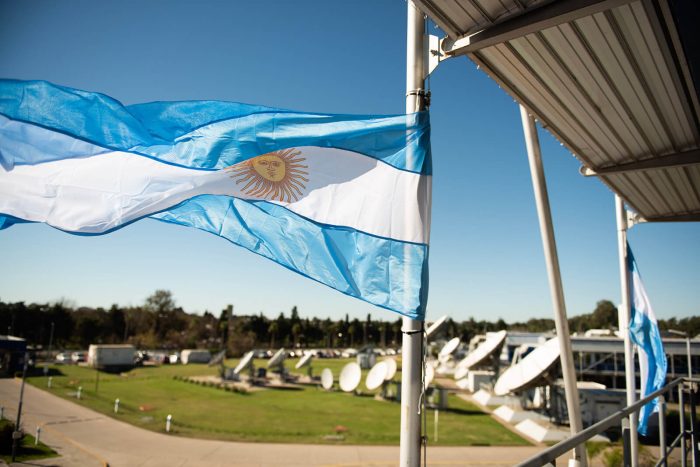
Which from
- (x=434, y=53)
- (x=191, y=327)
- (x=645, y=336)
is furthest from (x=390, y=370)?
(x=191, y=327)

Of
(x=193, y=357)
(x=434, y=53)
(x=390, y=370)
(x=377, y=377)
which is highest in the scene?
(x=434, y=53)

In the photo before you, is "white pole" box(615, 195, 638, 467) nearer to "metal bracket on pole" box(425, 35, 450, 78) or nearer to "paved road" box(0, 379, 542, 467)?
"paved road" box(0, 379, 542, 467)

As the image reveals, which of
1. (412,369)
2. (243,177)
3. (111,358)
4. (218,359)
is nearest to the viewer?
(412,369)

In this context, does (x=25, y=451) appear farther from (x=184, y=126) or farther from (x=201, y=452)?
(x=184, y=126)

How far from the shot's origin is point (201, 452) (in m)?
18.0

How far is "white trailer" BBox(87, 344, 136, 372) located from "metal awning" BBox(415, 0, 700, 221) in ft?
169

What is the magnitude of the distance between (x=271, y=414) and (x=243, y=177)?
956 inches

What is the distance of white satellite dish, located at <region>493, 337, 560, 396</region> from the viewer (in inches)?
901

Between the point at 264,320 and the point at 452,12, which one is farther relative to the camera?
the point at 264,320

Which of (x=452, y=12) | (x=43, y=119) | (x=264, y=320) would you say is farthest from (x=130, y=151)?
(x=264, y=320)

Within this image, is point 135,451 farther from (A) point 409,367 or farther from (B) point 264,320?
(B) point 264,320

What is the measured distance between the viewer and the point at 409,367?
144 inches

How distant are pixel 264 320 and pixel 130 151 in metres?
92.4

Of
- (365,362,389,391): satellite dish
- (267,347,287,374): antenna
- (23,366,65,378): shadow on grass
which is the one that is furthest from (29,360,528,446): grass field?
(267,347,287,374): antenna
